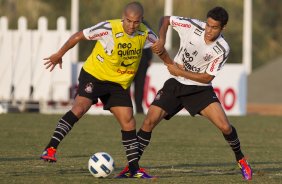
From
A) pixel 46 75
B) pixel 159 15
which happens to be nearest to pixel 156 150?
pixel 46 75

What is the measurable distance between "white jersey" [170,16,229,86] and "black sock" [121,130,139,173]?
3.50 ft

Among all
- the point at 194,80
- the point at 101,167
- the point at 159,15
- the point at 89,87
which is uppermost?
the point at 194,80

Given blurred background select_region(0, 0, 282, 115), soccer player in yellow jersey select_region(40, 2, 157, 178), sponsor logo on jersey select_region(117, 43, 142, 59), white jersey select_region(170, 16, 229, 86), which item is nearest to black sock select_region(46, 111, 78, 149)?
soccer player in yellow jersey select_region(40, 2, 157, 178)

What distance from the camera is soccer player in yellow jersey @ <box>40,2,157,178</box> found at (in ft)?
39.5

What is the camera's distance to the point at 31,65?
27719mm

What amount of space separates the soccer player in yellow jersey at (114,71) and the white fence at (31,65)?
14729 millimetres

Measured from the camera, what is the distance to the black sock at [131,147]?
12.1m

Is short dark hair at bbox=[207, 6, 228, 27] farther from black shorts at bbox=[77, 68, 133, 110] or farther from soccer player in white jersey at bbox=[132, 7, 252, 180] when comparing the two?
black shorts at bbox=[77, 68, 133, 110]

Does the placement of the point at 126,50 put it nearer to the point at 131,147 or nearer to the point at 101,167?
the point at 131,147

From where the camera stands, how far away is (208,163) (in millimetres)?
14273

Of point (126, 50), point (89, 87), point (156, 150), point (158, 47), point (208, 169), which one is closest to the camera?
point (158, 47)

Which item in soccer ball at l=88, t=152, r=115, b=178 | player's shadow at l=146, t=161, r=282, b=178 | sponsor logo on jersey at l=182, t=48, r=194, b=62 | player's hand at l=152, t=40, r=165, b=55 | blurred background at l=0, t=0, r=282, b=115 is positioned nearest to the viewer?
soccer ball at l=88, t=152, r=115, b=178

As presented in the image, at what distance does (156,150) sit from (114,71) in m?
4.22

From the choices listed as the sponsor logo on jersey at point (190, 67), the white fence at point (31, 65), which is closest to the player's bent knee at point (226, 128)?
the sponsor logo on jersey at point (190, 67)
